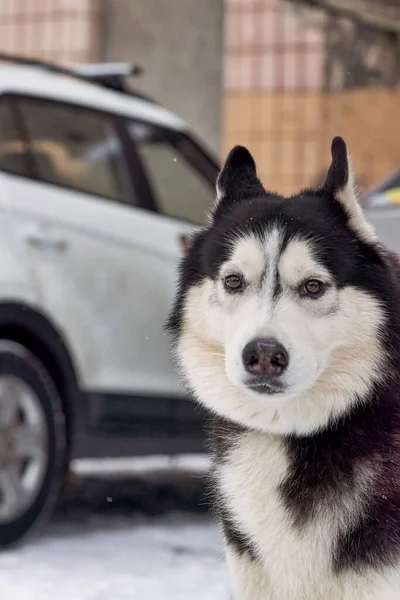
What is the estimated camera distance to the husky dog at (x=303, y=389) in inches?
118

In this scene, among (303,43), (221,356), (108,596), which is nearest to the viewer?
(221,356)

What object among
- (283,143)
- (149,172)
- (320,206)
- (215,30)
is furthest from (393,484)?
(215,30)

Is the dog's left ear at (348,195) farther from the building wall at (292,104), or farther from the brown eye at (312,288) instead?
the building wall at (292,104)

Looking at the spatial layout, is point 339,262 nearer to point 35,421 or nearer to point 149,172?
point 35,421

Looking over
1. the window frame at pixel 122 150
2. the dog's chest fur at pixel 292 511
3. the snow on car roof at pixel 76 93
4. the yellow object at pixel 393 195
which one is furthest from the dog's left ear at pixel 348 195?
the snow on car roof at pixel 76 93

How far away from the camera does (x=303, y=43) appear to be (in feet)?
37.7

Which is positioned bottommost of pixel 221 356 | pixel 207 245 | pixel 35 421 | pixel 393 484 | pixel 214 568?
pixel 214 568

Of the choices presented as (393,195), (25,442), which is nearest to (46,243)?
(25,442)

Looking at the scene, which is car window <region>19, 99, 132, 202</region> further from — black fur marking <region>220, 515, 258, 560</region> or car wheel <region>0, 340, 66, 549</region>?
black fur marking <region>220, 515, 258, 560</region>

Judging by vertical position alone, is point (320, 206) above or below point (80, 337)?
above

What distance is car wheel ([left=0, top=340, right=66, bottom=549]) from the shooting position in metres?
4.78

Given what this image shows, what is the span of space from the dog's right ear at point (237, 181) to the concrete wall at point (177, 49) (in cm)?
934

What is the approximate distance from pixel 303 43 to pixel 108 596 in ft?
26.9

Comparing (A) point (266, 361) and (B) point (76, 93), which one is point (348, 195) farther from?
(B) point (76, 93)
